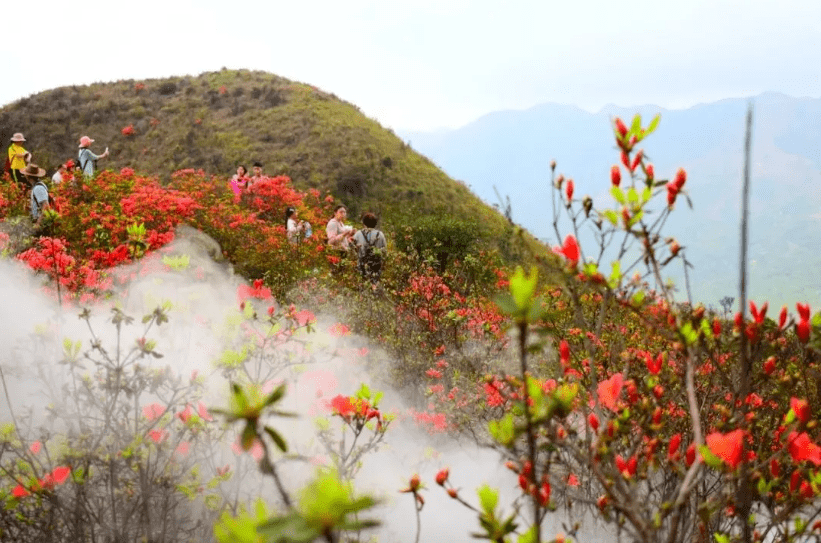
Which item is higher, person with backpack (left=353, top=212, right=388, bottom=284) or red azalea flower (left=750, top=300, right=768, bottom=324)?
person with backpack (left=353, top=212, right=388, bottom=284)

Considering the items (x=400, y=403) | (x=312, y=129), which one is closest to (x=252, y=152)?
(x=312, y=129)

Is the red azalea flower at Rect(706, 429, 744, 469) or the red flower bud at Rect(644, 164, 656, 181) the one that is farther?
the red flower bud at Rect(644, 164, 656, 181)

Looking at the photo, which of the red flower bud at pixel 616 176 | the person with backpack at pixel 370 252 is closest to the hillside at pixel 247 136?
the person with backpack at pixel 370 252

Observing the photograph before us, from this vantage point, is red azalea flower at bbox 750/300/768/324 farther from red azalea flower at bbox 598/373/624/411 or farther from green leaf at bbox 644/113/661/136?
green leaf at bbox 644/113/661/136

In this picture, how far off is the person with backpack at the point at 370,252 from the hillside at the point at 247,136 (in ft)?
25.4

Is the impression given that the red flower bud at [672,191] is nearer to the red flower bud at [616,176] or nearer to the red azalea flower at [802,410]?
the red flower bud at [616,176]

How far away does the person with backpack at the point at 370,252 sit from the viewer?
7.03m

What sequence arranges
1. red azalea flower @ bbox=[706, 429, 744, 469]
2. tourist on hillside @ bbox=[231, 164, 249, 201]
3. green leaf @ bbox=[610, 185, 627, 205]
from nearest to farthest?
red azalea flower @ bbox=[706, 429, 744, 469] → green leaf @ bbox=[610, 185, 627, 205] → tourist on hillside @ bbox=[231, 164, 249, 201]

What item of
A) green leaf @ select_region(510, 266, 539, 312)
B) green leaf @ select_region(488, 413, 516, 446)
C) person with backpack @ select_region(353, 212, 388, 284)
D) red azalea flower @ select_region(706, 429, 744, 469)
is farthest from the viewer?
person with backpack @ select_region(353, 212, 388, 284)

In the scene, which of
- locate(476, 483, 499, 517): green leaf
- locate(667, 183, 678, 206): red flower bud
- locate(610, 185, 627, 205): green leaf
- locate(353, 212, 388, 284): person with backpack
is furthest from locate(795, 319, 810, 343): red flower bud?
locate(353, 212, 388, 284): person with backpack

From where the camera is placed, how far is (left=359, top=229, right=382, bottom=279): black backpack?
7043mm

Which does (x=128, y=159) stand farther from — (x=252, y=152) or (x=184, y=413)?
(x=184, y=413)

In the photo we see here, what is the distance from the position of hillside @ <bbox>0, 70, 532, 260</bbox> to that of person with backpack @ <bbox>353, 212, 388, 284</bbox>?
776 centimetres

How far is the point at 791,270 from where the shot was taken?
159125 millimetres
